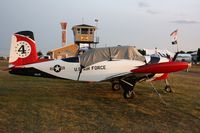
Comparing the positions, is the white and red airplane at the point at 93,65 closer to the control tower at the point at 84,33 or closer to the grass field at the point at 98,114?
the grass field at the point at 98,114

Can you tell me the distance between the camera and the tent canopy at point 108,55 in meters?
11.0

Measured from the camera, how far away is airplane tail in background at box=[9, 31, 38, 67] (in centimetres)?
1135

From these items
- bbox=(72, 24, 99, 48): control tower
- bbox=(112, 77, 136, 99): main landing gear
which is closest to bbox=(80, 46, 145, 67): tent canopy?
bbox=(112, 77, 136, 99): main landing gear

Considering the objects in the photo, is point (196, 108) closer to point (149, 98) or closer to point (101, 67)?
point (149, 98)

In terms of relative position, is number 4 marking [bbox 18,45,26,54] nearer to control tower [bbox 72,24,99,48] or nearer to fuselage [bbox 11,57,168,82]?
fuselage [bbox 11,57,168,82]

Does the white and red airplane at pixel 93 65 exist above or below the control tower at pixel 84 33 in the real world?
below

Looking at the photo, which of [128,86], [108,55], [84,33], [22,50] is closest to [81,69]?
[108,55]

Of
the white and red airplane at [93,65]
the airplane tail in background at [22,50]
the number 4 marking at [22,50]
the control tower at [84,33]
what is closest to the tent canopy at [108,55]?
the white and red airplane at [93,65]

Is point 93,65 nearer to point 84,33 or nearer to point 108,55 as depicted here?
point 108,55

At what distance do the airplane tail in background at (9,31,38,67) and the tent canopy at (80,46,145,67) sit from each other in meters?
2.19

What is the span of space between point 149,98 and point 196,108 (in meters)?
2.28

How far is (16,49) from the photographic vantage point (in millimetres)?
11406

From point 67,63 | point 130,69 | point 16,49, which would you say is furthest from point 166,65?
point 16,49

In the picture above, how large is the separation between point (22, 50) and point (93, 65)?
3.06 meters
